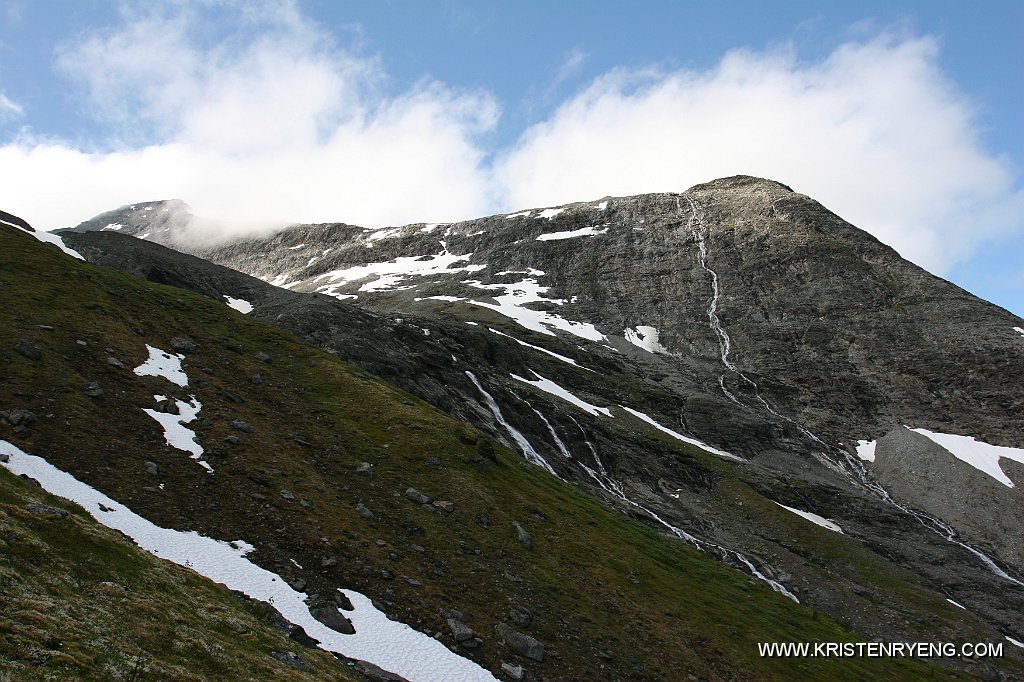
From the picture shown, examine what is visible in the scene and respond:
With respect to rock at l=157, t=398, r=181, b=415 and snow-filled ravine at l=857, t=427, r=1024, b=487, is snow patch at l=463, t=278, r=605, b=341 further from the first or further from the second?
rock at l=157, t=398, r=181, b=415

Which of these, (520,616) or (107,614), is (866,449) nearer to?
(520,616)

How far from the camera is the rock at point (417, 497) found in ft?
121

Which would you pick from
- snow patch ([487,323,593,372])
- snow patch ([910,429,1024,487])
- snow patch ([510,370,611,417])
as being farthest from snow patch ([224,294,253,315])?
snow patch ([910,429,1024,487])

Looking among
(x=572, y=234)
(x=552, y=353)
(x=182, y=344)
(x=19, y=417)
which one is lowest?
(x=19, y=417)

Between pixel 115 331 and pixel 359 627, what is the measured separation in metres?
28.8

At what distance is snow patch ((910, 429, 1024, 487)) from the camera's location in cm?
9294

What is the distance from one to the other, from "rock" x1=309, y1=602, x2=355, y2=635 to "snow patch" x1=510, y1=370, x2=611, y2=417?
60.6 meters

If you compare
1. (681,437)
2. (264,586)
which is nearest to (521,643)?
(264,586)

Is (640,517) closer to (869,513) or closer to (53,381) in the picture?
(869,513)

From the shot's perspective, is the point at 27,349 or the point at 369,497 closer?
the point at 27,349

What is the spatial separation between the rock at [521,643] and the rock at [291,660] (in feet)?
34.1

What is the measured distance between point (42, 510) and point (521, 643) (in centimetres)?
1873

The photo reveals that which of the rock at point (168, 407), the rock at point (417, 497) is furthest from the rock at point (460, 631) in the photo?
the rock at point (168, 407)

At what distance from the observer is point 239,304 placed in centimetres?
7969
